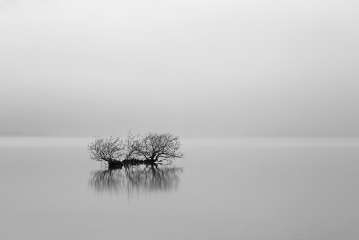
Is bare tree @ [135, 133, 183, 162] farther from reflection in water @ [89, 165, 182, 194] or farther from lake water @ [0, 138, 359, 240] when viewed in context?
lake water @ [0, 138, 359, 240]

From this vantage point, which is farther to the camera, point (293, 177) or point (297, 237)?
point (293, 177)

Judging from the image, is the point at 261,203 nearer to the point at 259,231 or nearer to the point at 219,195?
the point at 219,195

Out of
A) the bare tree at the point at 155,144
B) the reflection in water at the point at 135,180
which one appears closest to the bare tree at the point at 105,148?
the reflection in water at the point at 135,180

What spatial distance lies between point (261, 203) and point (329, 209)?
12.3ft

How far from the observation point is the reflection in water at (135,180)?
3081 cm

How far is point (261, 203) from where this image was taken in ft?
84.5

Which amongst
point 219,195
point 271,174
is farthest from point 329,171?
point 219,195

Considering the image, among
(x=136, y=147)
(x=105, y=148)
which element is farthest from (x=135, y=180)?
(x=136, y=147)

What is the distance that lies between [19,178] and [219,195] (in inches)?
729

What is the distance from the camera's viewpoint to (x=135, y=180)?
34906mm

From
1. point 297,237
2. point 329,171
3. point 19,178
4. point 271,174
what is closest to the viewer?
point 297,237

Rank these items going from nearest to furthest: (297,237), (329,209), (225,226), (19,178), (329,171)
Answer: (297,237), (225,226), (329,209), (19,178), (329,171)

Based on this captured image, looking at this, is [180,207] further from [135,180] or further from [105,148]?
[105,148]

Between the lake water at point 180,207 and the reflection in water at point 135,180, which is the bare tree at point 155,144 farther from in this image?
the lake water at point 180,207
